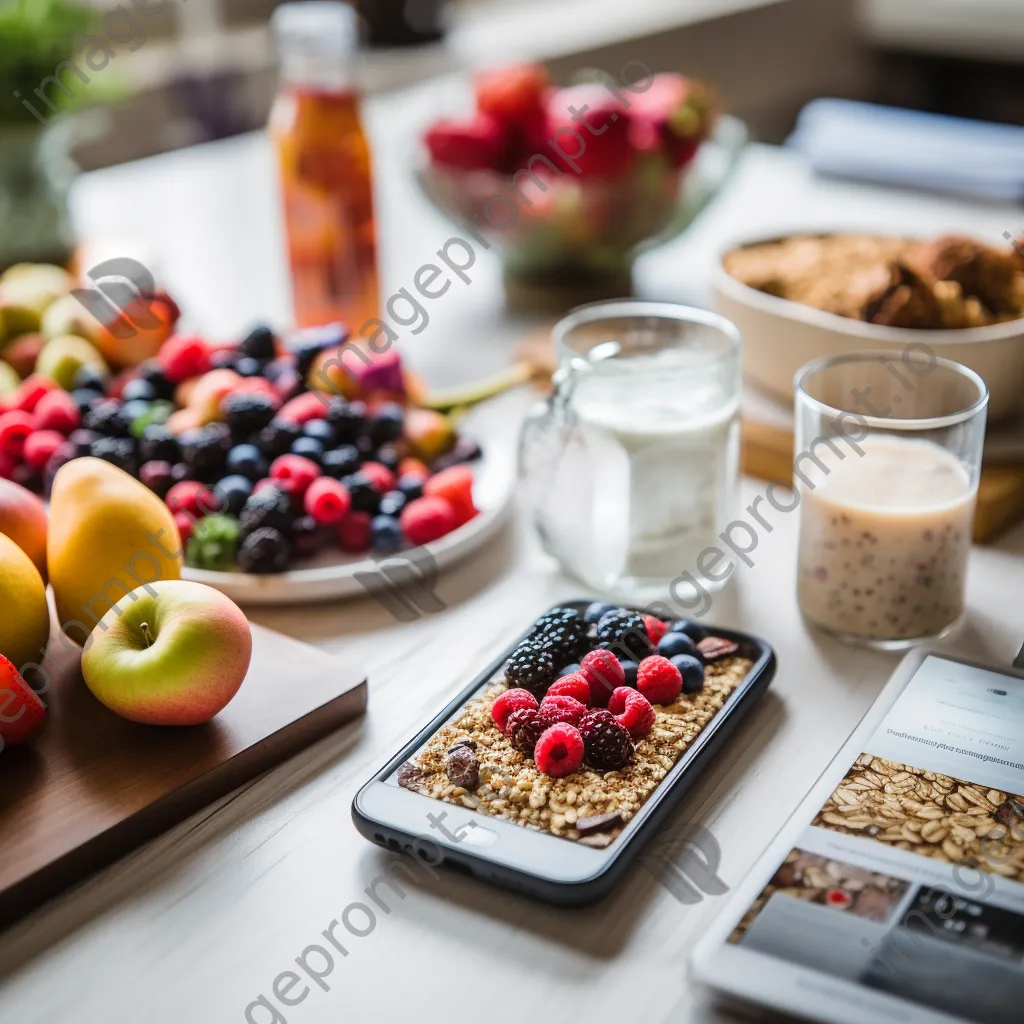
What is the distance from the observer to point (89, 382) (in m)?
1.14

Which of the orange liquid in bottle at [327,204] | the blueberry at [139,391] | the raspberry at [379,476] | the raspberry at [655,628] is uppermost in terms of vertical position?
the orange liquid in bottle at [327,204]

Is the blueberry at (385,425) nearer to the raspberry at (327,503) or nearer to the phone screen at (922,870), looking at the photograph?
the raspberry at (327,503)

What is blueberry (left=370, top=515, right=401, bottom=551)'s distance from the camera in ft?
3.10

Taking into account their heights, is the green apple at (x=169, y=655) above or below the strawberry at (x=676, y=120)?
below

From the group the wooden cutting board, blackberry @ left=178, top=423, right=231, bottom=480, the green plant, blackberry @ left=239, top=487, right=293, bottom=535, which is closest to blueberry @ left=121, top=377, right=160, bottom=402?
blackberry @ left=178, top=423, right=231, bottom=480

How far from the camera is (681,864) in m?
0.66

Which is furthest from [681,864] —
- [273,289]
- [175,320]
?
[273,289]

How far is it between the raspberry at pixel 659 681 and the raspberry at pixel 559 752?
0.07 metres

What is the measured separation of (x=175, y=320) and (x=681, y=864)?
861mm

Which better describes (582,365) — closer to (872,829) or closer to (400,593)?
(400,593)

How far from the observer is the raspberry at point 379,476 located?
977 millimetres

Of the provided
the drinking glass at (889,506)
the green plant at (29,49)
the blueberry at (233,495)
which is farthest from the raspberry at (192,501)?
the green plant at (29,49)

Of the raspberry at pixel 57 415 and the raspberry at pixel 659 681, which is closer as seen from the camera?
the raspberry at pixel 659 681

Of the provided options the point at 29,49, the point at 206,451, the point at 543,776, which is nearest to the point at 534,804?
the point at 543,776
